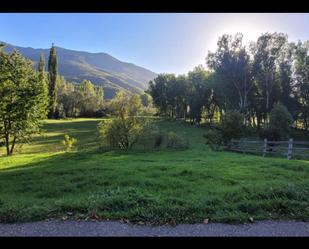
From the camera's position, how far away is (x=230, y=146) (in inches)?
1155

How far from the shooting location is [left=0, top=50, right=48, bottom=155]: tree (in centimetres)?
2430

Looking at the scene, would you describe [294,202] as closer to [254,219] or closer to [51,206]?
[254,219]

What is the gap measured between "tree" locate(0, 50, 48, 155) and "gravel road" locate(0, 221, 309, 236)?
67.6ft

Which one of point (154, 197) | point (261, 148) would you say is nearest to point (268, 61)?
point (261, 148)

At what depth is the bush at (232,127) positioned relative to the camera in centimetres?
3034

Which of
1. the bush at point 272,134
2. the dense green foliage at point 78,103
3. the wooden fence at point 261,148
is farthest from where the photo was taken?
the dense green foliage at point 78,103

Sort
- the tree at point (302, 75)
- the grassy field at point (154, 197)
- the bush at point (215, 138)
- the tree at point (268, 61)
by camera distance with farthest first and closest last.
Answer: the tree at point (302, 75) < the tree at point (268, 61) < the bush at point (215, 138) < the grassy field at point (154, 197)

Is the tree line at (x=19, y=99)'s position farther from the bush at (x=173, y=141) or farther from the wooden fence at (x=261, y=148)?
the wooden fence at (x=261, y=148)

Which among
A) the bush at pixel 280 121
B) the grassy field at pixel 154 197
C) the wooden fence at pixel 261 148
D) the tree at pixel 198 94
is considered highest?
the tree at pixel 198 94

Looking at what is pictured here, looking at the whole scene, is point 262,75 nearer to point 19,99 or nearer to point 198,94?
point 198,94

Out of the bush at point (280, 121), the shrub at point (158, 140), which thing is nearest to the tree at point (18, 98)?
the shrub at point (158, 140)

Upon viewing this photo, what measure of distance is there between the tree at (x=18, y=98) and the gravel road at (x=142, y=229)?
811 inches
